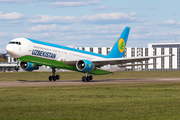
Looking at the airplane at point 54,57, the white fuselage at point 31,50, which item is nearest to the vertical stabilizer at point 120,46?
the airplane at point 54,57

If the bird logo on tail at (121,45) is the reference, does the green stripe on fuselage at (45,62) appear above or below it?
below

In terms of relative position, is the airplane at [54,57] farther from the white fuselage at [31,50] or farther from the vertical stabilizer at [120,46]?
the vertical stabilizer at [120,46]

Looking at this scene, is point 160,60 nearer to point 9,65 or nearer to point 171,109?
point 9,65

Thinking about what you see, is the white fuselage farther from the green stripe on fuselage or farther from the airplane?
the green stripe on fuselage

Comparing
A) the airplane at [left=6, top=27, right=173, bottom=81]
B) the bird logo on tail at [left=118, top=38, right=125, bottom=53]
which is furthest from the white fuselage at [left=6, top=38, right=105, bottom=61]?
the bird logo on tail at [left=118, top=38, right=125, bottom=53]

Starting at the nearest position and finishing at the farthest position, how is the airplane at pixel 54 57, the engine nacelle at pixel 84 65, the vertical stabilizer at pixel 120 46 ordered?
the airplane at pixel 54 57, the engine nacelle at pixel 84 65, the vertical stabilizer at pixel 120 46

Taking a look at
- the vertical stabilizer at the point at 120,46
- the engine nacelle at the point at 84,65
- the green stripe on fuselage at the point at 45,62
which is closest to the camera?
the green stripe on fuselage at the point at 45,62

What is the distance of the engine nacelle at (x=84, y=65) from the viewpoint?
4206cm

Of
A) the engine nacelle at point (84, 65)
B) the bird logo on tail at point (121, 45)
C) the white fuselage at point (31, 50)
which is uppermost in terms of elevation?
the bird logo on tail at point (121, 45)

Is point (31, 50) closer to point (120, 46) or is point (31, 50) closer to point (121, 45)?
point (120, 46)

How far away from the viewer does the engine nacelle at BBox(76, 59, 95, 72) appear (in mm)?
42062

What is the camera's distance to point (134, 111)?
47.1 feet

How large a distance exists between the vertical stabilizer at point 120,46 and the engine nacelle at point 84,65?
30.6ft

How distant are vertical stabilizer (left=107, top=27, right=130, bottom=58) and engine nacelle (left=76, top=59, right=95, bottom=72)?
9.32m
